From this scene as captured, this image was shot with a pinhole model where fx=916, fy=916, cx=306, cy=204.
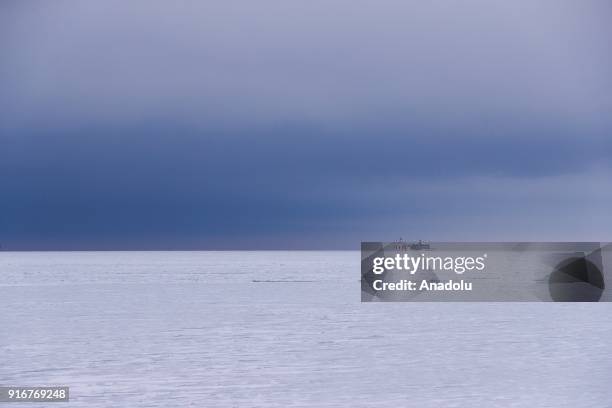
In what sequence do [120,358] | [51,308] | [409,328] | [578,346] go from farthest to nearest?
[51,308], [409,328], [578,346], [120,358]

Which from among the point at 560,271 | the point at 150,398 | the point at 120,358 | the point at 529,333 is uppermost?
the point at 560,271

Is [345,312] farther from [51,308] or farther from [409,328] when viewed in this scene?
[51,308]

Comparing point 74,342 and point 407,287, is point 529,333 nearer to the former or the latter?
point 74,342

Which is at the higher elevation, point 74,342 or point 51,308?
point 51,308

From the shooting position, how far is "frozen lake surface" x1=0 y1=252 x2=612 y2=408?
2273 cm

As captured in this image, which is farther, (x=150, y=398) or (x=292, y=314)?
(x=292, y=314)

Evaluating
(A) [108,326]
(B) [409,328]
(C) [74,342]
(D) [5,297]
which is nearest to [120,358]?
(C) [74,342]

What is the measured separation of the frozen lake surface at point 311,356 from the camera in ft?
74.6

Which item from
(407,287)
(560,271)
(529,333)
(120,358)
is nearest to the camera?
(120,358)

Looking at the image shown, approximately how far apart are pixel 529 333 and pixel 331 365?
1363 cm

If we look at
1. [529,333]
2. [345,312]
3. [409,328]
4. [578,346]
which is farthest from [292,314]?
[578,346]

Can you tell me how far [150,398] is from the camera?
22062 mm

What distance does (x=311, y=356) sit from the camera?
2992 cm

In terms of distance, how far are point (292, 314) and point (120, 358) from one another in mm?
19888
